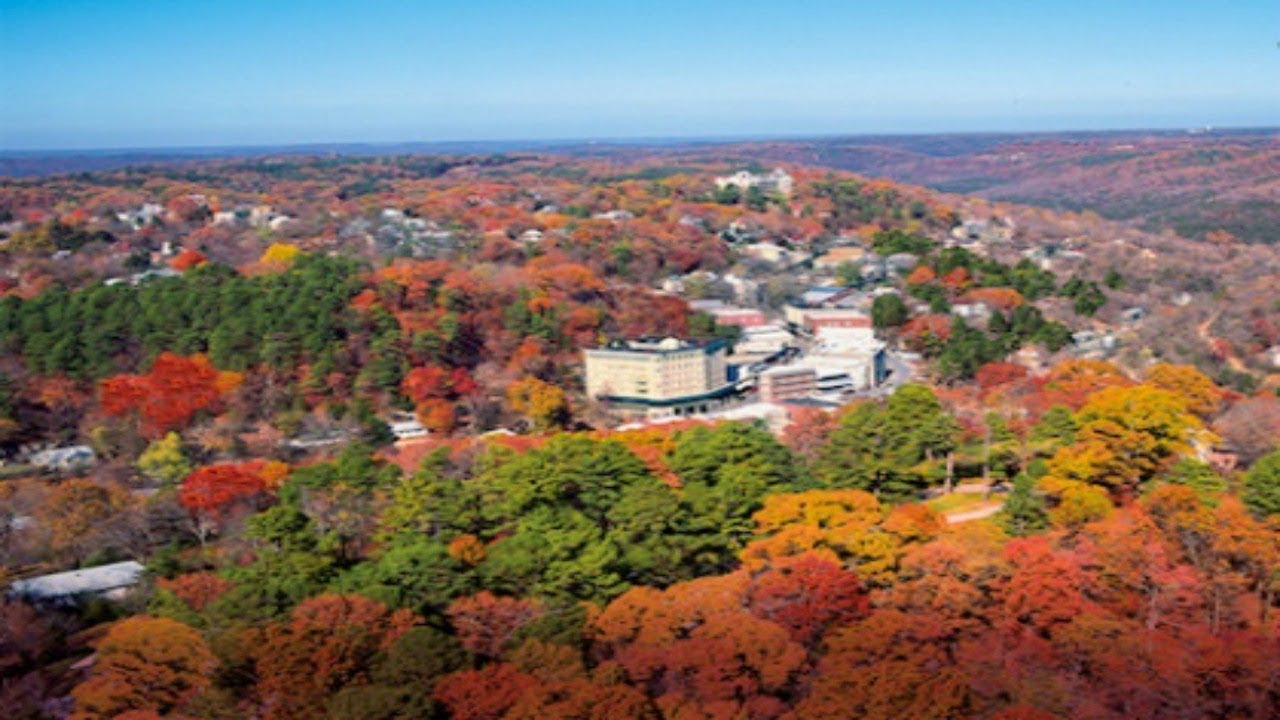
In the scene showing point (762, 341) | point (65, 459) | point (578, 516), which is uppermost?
point (578, 516)

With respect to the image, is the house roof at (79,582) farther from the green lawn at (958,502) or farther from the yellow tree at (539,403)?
the green lawn at (958,502)

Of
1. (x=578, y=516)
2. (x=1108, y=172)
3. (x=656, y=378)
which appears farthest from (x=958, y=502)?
(x=1108, y=172)

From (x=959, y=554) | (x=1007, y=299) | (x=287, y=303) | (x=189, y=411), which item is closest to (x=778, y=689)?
(x=959, y=554)

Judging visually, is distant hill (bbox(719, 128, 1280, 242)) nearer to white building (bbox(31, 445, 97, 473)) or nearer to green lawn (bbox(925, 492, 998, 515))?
green lawn (bbox(925, 492, 998, 515))

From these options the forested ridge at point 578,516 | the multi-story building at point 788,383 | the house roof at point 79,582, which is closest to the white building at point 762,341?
the forested ridge at point 578,516

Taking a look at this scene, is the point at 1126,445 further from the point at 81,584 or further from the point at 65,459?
the point at 65,459

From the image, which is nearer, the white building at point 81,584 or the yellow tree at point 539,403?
the white building at point 81,584

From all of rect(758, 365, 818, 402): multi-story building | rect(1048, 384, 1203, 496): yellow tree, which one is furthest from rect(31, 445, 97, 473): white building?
rect(1048, 384, 1203, 496): yellow tree

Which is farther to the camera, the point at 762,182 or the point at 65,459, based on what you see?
the point at 762,182

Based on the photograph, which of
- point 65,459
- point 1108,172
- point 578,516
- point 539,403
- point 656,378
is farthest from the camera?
point 1108,172
